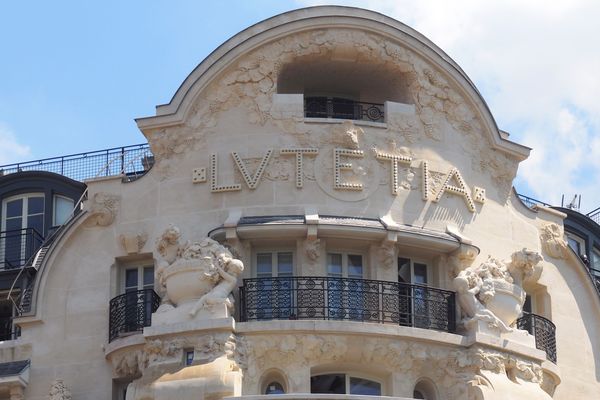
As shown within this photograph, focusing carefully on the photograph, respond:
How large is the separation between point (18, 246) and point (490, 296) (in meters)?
9.62

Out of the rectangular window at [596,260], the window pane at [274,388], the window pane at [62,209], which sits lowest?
the window pane at [274,388]

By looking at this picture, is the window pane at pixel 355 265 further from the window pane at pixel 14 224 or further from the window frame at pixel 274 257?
the window pane at pixel 14 224

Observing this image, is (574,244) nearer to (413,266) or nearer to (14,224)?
(413,266)

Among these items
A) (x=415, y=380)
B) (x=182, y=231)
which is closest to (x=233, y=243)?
(x=182, y=231)

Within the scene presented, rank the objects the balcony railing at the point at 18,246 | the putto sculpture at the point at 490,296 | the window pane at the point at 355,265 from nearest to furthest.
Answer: the putto sculpture at the point at 490,296
the window pane at the point at 355,265
the balcony railing at the point at 18,246

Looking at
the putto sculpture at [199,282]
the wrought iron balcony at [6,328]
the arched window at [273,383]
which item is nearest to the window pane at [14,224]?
the wrought iron balcony at [6,328]

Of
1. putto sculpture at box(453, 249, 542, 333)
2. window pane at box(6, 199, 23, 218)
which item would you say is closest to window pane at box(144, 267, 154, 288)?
window pane at box(6, 199, 23, 218)

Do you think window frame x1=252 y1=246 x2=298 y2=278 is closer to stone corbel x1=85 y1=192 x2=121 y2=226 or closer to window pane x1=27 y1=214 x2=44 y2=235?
stone corbel x1=85 y1=192 x2=121 y2=226

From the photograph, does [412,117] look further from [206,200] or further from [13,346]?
[13,346]

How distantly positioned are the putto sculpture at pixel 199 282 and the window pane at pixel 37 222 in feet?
Result: 16.7

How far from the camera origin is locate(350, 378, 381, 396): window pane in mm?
30792

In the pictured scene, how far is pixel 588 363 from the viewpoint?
33.6 metres

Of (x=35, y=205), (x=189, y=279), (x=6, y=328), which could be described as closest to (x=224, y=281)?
(x=189, y=279)

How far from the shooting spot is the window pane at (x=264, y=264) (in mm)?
31500
